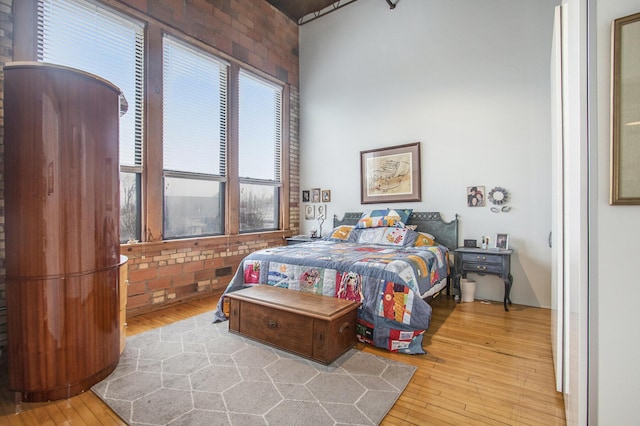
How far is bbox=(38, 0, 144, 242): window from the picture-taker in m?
2.86

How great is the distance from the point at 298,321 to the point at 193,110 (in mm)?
3130

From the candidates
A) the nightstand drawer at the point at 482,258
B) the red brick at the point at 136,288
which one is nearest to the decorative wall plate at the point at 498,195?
the nightstand drawer at the point at 482,258

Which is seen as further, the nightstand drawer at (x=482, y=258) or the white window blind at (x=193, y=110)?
the white window blind at (x=193, y=110)

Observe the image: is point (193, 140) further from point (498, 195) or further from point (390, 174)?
point (498, 195)

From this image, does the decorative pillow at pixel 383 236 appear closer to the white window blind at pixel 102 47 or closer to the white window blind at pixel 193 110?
the white window blind at pixel 193 110

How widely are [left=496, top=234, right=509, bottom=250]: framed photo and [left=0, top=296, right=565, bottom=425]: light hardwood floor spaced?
87 centimetres

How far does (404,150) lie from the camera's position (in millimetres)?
4465

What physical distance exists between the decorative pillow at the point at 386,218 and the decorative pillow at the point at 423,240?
271 millimetres

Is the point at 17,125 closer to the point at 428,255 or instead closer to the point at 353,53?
the point at 428,255

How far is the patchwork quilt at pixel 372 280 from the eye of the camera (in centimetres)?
244

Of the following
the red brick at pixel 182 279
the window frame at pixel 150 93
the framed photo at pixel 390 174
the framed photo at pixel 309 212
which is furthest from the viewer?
the framed photo at pixel 309 212

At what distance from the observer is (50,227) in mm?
1825

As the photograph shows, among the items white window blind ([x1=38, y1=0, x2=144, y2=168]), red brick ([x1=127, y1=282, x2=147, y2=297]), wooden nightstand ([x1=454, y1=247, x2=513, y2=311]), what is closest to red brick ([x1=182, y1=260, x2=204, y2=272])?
red brick ([x1=127, y1=282, x2=147, y2=297])

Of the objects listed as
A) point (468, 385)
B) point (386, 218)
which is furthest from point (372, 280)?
point (386, 218)
